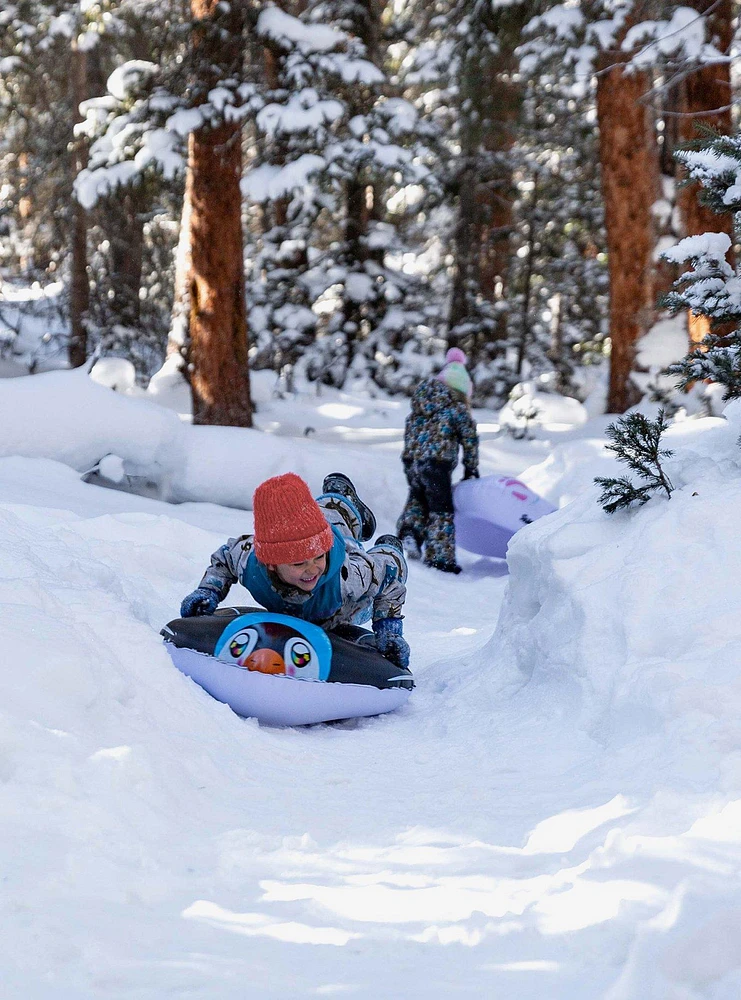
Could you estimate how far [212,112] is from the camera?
970cm

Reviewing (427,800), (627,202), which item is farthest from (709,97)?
(427,800)

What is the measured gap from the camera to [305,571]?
4152 millimetres

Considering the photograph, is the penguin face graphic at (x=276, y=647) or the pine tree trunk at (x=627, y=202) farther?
the pine tree trunk at (x=627, y=202)

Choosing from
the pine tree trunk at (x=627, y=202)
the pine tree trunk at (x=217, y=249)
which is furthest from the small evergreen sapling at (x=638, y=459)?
the pine tree trunk at (x=627, y=202)

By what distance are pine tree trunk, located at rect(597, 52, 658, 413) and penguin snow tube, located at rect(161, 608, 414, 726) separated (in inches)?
312

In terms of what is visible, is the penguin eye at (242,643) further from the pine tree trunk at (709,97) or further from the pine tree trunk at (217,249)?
the pine tree trunk at (709,97)

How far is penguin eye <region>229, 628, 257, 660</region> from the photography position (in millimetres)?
4133

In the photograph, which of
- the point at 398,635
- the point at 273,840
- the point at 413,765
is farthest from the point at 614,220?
the point at 273,840

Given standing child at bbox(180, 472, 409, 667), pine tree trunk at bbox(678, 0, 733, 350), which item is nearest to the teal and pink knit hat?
pine tree trunk at bbox(678, 0, 733, 350)

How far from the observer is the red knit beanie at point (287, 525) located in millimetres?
3953

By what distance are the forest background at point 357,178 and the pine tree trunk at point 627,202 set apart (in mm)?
24

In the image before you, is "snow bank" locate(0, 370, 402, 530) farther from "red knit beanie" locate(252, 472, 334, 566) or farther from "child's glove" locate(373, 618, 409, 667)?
"red knit beanie" locate(252, 472, 334, 566)

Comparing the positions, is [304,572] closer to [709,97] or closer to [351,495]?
[351,495]

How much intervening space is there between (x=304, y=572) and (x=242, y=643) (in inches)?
15.4
